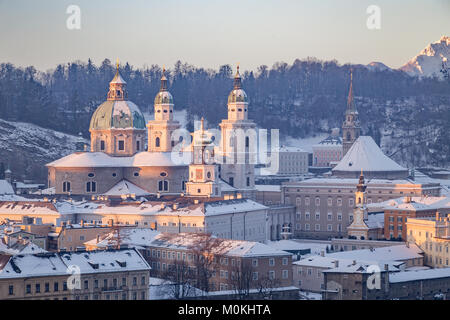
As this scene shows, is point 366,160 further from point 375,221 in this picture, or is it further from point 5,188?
point 5,188

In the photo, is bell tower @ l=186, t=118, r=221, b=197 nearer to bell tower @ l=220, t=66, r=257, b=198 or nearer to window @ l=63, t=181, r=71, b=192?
bell tower @ l=220, t=66, r=257, b=198

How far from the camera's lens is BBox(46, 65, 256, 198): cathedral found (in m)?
92.2

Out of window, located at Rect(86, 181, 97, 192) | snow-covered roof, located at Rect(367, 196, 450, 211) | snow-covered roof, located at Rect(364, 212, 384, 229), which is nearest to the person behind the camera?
snow-covered roof, located at Rect(367, 196, 450, 211)

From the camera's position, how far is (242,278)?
60000mm

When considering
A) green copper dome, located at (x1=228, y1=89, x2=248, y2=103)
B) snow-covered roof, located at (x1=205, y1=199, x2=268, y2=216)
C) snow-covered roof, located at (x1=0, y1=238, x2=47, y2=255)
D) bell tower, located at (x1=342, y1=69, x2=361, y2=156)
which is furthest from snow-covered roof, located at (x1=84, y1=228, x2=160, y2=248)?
bell tower, located at (x1=342, y1=69, x2=361, y2=156)

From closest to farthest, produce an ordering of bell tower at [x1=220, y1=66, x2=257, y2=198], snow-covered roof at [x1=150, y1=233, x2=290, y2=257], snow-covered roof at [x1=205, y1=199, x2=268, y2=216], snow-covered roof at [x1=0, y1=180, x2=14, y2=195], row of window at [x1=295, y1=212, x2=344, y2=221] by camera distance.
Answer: snow-covered roof at [x1=150, y1=233, x2=290, y2=257] → snow-covered roof at [x1=205, y1=199, x2=268, y2=216] → bell tower at [x1=220, y1=66, x2=257, y2=198] → snow-covered roof at [x1=0, y1=180, x2=14, y2=195] → row of window at [x1=295, y1=212, x2=344, y2=221]

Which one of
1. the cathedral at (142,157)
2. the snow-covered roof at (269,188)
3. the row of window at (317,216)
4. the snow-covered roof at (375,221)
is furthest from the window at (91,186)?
the snow-covered roof at (375,221)

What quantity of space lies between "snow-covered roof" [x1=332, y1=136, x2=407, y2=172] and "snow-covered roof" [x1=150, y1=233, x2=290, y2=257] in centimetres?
3793

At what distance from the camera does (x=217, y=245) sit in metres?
64.9

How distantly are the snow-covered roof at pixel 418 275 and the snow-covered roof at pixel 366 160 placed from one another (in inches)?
1583

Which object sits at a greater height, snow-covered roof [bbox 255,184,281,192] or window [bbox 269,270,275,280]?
snow-covered roof [bbox 255,184,281,192]
